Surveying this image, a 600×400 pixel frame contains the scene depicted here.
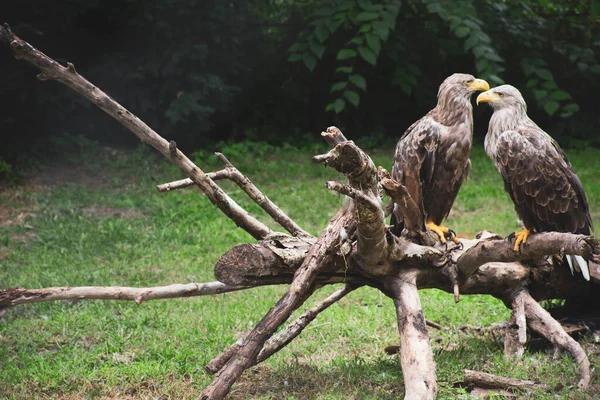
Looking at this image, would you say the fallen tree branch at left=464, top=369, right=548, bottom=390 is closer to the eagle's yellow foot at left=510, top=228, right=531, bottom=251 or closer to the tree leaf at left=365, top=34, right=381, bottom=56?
the eagle's yellow foot at left=510, top=228, right=531, bottom=251

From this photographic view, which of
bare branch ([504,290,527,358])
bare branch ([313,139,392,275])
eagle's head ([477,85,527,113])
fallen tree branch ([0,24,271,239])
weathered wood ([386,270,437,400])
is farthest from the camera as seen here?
eagle's head ([477,85,527,113])

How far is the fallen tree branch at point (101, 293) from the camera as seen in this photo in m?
3.44

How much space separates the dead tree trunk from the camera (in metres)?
3.25

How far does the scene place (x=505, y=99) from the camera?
13.8 feet

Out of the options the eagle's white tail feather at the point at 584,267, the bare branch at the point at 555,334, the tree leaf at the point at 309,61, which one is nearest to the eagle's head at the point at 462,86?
the eagle's white tail feather at the point at 584,267

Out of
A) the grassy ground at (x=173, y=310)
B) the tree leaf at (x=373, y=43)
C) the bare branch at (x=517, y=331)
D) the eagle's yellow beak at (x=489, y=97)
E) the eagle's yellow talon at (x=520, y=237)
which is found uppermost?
the tree leaf at (x=373, y=43)

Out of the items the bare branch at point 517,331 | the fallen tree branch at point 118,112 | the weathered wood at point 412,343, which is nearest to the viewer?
the weathered wood at point 412,343

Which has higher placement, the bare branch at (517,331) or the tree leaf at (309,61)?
the tree leaf at (309,61)

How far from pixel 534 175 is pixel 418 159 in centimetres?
74

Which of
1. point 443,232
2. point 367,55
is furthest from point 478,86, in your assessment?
point 367,55

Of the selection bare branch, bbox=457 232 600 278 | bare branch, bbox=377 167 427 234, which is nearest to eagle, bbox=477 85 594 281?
bare branch, bbox=457 232 600 278

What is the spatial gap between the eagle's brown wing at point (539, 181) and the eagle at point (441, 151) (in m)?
0.37

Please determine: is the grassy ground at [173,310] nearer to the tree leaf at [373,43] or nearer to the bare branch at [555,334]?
the bare branch at [555,334]

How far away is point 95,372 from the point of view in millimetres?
4016
